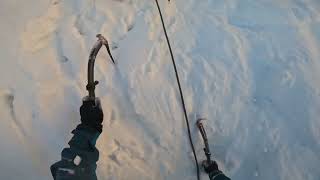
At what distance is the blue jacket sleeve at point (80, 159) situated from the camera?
2.51 meters

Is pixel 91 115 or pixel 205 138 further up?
pixel 91 115

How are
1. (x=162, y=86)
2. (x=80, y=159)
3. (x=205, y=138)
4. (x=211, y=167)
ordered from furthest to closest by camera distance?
(x=162, y=86) < (x=205, y=138) < (x=211, y=167) < (x=80, y=159)

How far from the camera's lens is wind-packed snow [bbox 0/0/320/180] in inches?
123

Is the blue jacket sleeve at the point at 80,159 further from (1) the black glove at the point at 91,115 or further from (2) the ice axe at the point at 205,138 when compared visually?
(2) the ice axe at the point at 205,138

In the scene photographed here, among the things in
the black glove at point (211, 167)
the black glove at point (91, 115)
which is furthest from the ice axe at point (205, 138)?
the black glove at point (91, 115)

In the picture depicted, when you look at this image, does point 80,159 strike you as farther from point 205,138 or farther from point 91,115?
point 205,138

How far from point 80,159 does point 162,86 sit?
41.4 inches

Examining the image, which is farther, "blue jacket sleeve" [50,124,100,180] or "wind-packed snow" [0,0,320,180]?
"wind-packed snow" [0,0,320,180]

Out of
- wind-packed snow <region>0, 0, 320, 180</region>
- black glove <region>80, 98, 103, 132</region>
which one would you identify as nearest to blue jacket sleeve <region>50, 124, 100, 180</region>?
black glove <region>80, 98, 103, 132</region>

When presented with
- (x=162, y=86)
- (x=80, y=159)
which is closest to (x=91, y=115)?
(x=80, y=159)

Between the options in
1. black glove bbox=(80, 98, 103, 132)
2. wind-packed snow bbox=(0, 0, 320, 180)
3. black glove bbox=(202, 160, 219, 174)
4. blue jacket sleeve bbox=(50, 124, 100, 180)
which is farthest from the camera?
wind-packed snow bbox=(0, 0, 320, 180)

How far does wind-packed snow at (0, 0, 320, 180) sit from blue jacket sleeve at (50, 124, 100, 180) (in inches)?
15.3

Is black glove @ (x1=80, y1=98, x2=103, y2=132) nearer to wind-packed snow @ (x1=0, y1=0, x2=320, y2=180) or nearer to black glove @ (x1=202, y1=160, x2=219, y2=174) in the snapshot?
wind-packed snow @ (x1=0, y1=0, x2=320, y2=180)

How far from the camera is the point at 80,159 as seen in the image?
8.50 feet
